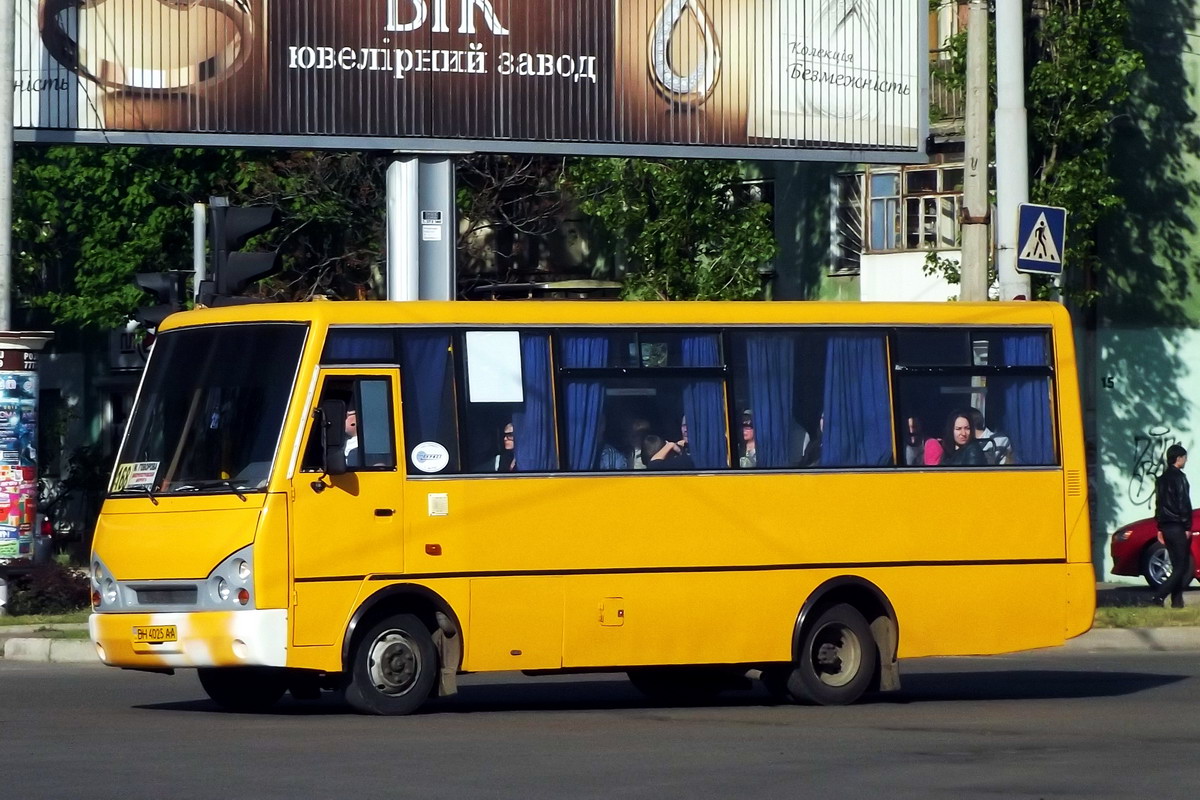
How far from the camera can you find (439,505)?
522 inches

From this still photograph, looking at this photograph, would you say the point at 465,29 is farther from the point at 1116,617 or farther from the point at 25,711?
the point at 25,711

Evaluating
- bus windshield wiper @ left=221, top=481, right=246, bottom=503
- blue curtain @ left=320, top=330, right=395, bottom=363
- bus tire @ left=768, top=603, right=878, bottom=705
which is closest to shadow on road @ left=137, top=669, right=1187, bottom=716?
bus tire @ left=768, top=603, right=878, bottom=705

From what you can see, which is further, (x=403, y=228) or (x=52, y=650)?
(x=403, y=228)

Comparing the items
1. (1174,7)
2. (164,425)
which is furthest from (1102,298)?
(164,425)

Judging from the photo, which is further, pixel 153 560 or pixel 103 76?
pixel 103 76

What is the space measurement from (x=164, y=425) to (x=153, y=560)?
0.90 meters

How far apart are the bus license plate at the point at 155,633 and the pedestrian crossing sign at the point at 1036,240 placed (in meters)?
9.35

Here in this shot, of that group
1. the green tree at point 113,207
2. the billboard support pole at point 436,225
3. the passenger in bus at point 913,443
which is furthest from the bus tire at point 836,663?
the green tree at point 113,207

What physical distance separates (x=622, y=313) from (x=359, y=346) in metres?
1.79

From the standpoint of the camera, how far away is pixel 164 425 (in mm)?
13336

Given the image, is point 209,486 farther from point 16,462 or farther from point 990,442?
point 16,462

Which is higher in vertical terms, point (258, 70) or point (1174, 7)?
point (1174, 7)

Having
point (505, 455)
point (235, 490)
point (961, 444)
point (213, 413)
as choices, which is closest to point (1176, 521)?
point (961, 444)

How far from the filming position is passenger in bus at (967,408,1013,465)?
49.0 ft
